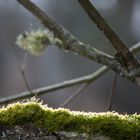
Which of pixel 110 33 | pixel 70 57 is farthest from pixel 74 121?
pixel 70 57

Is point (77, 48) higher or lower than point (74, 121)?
higher

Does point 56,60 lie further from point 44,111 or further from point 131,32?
point 44,111

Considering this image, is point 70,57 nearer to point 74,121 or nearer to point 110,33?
point 110,33

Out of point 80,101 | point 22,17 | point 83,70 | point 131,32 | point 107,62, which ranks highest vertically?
point 22,17

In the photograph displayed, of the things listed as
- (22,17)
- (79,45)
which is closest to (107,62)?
(79,45)

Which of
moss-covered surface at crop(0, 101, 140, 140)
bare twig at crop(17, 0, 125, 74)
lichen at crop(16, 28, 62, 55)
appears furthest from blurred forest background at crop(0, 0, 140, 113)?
moss-covered surface at crop(0, 101, 140, 140)

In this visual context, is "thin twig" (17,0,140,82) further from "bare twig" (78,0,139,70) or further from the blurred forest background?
the blurred forest background
